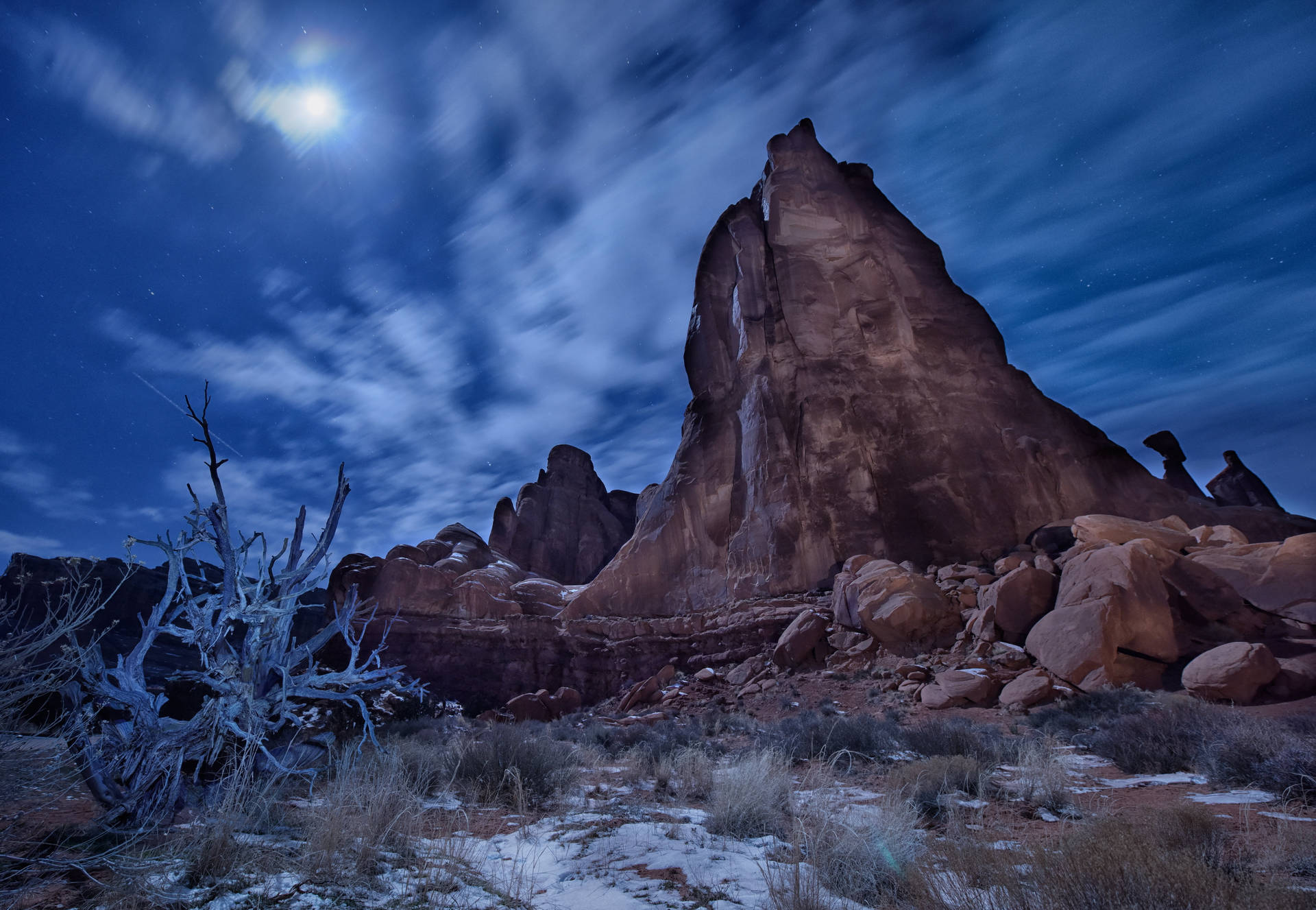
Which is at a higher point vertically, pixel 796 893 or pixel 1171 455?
pixel 1171 455

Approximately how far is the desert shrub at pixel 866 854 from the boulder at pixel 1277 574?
13053mm

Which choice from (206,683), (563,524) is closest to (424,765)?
(206,683)

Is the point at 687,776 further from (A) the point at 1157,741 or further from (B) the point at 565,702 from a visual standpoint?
(B) the point at 565,702

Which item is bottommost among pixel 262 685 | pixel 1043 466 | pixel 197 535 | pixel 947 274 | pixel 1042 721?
pixel 1042 721

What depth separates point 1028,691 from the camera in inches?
411

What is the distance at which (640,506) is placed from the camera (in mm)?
46375

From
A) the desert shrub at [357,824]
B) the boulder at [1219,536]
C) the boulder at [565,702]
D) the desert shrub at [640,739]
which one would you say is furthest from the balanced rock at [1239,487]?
the desert shrub at [357,824]

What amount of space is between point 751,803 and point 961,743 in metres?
4.11

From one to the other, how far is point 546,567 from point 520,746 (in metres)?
48.8

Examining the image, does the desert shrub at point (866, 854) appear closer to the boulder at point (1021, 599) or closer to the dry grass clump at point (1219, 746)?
the dry grass clump at point (1219, 746)

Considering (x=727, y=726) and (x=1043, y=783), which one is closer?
(x=1043, y=783)

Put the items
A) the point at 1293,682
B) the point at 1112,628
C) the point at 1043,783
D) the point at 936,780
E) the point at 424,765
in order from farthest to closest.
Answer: the point at 1112,628 < the point at 1293,682 < the point at 424,765 < the point at 936,780 < the point at 1043,783

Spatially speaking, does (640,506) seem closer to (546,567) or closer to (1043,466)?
(546,567)

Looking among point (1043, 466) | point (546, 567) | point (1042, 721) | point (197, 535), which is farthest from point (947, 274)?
point (546, 567)
